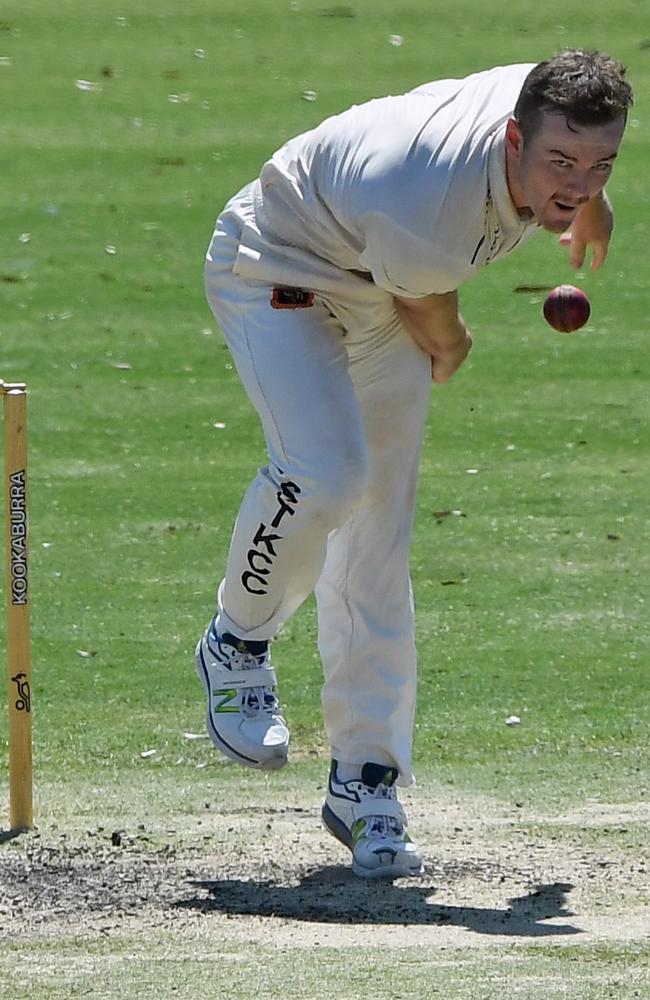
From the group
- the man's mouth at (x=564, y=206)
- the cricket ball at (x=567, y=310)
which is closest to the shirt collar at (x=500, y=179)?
the man's mouth at (x=564, y=206)

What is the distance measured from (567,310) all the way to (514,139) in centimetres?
112

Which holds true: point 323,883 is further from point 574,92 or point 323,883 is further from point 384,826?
point 574,92

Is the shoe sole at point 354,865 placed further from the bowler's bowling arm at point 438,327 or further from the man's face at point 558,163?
the man's face at point 558,163

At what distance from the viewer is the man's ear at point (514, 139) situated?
442 centimetres

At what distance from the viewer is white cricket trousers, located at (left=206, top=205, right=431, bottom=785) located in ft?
15.7

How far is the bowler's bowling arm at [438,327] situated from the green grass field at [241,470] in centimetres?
141

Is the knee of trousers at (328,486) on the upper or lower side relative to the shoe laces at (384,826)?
upper

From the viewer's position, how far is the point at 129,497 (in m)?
9.29

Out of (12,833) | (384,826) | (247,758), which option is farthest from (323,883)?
(12,833)

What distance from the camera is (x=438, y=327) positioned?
504 centimetres

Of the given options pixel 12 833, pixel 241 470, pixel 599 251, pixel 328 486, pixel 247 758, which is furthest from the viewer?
pixel 241 470

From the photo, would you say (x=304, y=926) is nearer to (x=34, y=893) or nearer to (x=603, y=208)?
(x=34, y=893)

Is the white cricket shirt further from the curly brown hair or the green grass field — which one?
the green grass field

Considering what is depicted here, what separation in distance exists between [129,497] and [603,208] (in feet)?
14.7
